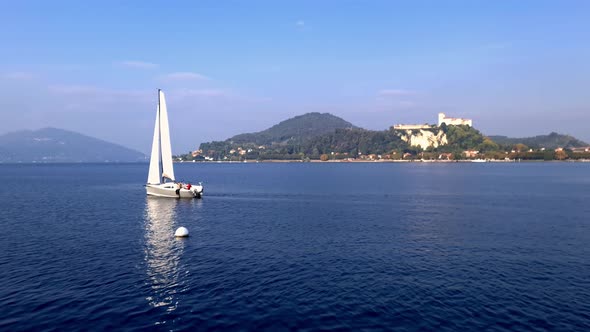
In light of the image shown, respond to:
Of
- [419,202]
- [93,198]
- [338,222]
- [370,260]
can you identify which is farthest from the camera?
[93,198]

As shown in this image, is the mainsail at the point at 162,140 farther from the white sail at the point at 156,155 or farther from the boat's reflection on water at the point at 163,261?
the boat's reflection on water at the point at 163,261

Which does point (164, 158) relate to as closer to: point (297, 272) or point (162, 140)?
point (162, 140)

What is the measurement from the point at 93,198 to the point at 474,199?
92827mm

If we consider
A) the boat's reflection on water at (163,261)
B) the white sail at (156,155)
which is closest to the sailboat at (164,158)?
the white sail at (156,155)

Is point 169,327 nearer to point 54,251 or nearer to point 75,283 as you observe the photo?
point 75,283

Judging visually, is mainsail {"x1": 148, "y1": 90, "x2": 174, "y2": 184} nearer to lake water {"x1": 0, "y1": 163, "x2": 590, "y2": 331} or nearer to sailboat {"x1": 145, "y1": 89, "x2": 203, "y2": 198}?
sailboat {"x1": 145, "y1": 89, "x2": 203, "y2": 198}

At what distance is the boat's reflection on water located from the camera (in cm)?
2956

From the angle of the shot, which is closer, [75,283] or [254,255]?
[75,283]

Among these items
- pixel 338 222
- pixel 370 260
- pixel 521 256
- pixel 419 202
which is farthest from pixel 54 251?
pixel 419 202

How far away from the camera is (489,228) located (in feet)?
185

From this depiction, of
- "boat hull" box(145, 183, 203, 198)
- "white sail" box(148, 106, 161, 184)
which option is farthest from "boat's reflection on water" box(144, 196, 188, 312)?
"white sail" box(148, 106, 161, 184)

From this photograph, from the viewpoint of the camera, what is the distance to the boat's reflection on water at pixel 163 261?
2956cm

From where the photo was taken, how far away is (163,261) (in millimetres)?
39281

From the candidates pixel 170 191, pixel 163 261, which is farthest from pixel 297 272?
pixel 170 191
